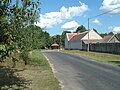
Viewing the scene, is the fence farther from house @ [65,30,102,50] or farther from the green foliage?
the green foliage

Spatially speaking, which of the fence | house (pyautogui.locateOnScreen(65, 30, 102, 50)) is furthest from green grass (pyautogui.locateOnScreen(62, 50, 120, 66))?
house (pyautogui.locateOnScreen(65, 30, 102, 50))

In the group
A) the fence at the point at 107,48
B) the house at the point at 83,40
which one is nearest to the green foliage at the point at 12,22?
the fence at the point at 107,48

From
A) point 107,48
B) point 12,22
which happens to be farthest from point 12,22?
point 107,48

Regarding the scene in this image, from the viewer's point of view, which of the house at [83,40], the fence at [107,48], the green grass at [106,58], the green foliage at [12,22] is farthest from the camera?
the house at [83,40]

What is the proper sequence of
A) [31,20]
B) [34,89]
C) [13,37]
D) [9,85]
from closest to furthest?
[13,37]
[31,20]
[34,89]
[9,85]

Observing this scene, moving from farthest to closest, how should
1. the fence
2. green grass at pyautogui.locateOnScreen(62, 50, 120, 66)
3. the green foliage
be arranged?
1. the fence
2. green grass at pyautogui.locateOnScreen(62, 50, 120, 66)
3. the green foliage

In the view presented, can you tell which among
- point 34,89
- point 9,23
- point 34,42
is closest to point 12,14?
point 9,23

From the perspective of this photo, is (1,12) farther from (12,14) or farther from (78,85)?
(78,85)

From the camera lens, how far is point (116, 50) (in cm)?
5481

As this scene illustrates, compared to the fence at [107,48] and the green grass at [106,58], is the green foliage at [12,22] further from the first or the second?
the fence at [107,48]

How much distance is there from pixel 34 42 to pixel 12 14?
13.2 meters

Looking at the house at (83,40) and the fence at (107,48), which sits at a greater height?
the house at (83,40)

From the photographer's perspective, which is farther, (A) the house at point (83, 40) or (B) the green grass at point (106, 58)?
(A) the house at point (83, 40)

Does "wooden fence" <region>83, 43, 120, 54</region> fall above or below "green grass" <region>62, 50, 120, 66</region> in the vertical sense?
above
